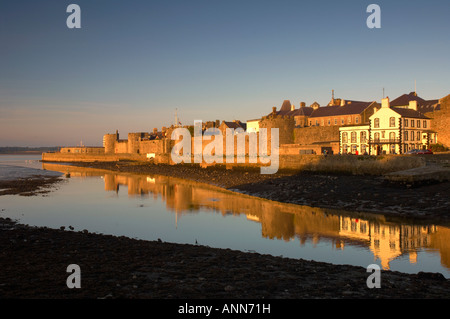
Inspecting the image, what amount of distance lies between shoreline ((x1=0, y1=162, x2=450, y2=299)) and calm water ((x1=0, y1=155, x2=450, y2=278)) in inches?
88.3

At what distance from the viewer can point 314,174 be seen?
1382 inches

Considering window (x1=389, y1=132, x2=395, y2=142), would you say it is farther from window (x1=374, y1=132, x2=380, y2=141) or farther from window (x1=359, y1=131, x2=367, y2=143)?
window (x1=359, y1=131, x2=367, y2=143)

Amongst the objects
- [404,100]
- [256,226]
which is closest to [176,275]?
[256,226]

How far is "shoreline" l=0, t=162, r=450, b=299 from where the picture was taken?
6.86m

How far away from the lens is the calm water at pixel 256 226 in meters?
11.8

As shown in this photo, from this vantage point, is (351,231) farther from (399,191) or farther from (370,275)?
(399,191)

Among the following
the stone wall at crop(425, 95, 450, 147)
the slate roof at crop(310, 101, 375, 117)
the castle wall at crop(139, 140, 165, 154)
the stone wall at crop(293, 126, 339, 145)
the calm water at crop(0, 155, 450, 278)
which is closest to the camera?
the calm water at crop(0, 155, 450, 278)

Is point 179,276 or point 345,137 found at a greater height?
point 345,137

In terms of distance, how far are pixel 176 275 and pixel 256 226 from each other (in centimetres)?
880

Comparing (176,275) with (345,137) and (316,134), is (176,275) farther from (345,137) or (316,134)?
(316,134)

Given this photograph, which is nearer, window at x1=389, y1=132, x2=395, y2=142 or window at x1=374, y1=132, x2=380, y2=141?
window at x1=389, y1=132, x2=395, y2=142

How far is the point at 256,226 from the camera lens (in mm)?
16672

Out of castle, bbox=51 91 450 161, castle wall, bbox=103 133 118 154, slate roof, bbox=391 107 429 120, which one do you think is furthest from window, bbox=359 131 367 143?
castle wall, bbox=103 133 118 154
